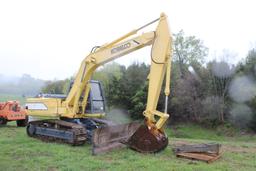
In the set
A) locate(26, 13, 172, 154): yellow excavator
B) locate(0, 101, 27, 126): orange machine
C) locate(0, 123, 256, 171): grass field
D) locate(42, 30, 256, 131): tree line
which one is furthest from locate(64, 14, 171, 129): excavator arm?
locate(42, 30, 256, 131): tree line

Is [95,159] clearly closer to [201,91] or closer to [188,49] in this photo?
[201,91]

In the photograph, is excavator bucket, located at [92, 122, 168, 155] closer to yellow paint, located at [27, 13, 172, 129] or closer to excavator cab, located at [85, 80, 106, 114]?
yellow paint, located at [27, 13, 172, 129]

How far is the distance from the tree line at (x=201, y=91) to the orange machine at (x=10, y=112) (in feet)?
28.1

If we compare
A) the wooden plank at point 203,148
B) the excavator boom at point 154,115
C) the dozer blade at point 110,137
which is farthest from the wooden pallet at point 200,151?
the dozer blade at point 110,137

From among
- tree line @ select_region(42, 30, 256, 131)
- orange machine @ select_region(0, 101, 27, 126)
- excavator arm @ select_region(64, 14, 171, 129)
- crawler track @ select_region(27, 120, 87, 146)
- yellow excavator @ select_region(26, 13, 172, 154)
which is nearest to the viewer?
yellow excavator @ select_region(26, 13, 172, 154)

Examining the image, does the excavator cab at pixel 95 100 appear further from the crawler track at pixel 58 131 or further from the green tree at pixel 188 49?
the green tree at pixel 188 49

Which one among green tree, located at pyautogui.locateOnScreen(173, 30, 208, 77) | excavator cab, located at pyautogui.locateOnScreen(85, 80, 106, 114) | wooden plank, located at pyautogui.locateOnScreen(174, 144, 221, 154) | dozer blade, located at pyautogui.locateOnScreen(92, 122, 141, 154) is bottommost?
wooden plank, located at pyautogui.locateOnScreen(174, 144, 221, 154)

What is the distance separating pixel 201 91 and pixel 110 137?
1871 cm

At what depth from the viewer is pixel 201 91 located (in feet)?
89.9

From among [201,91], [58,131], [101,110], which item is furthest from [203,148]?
[201,91]

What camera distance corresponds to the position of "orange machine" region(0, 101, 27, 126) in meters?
16.3

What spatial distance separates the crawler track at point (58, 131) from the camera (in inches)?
406

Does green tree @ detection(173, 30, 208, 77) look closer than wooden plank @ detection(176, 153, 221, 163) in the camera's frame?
No

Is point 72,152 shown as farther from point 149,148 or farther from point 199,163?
point 199,163
